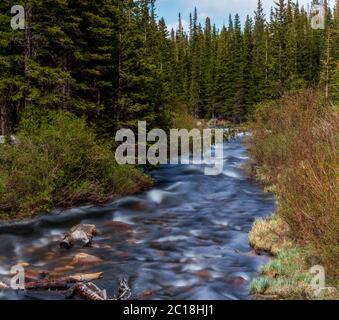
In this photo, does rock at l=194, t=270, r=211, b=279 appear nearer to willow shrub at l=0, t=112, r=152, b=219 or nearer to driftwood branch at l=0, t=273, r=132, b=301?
driftwood branch at l=0, t=273, r=132, b=301

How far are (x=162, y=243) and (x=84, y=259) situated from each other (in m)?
2.58

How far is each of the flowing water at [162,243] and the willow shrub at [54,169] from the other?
2.06 feet

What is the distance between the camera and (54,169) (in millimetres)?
16922

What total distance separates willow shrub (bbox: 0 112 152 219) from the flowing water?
629mm

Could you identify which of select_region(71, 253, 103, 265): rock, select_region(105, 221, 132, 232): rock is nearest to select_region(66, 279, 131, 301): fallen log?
select_region(71, 253, 103, 265): rock

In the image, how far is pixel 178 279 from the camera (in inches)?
422

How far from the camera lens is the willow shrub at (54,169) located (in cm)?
1616

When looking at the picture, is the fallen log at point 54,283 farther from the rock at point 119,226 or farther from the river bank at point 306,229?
the rock at point 119,226

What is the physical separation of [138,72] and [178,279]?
1486cm

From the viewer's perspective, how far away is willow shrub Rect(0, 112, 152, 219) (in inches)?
636

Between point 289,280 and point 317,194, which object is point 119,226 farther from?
point 317,194

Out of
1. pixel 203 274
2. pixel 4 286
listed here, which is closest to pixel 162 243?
pixel 203 274
